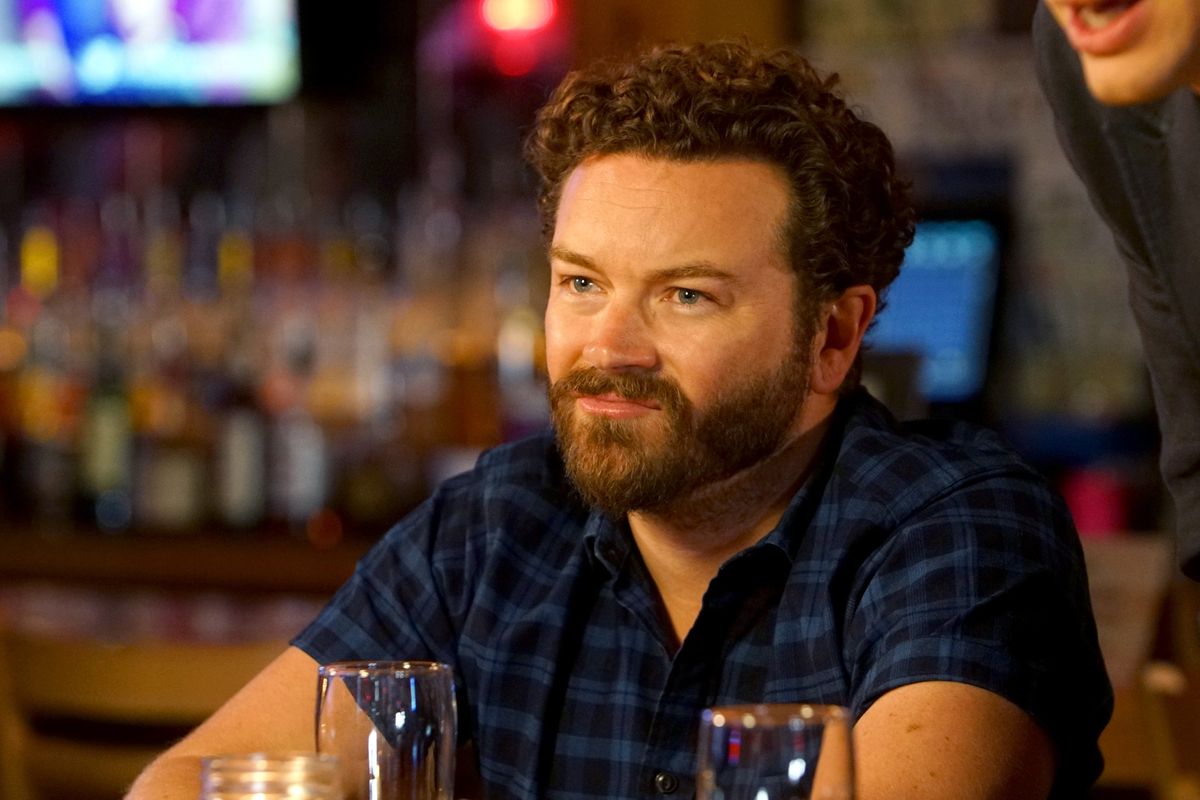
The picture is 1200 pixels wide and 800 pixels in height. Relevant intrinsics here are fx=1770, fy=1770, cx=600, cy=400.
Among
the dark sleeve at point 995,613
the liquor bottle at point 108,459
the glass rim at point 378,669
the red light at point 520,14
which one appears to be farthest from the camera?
the red light at point 520,14

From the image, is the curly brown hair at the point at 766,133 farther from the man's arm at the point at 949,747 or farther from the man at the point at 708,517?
the man's arm at the point at 949,747

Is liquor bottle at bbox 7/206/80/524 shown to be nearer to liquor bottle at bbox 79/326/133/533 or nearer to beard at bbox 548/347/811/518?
liquor bottle at bbox 79/326/133/533

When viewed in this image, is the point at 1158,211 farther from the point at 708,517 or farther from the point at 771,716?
the point at 771,716

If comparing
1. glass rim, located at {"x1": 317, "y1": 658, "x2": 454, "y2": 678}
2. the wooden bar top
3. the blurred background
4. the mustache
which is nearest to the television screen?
the blurred background

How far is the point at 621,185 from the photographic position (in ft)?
4.71

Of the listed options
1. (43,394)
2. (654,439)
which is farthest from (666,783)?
(43,394)

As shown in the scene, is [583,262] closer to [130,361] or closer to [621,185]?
[621,185]

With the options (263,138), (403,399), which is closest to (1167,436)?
(403,399)

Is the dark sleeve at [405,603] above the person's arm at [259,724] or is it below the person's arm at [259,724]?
above

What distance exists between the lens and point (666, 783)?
1411 millimetres

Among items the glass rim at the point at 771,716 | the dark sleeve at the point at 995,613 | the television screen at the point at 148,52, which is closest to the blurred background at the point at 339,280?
the television screen at the point at 148,52

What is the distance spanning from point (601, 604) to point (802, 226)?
36 cm

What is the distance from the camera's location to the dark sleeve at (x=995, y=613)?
124 centimetres

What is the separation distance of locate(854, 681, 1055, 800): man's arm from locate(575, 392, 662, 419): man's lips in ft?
0.98
